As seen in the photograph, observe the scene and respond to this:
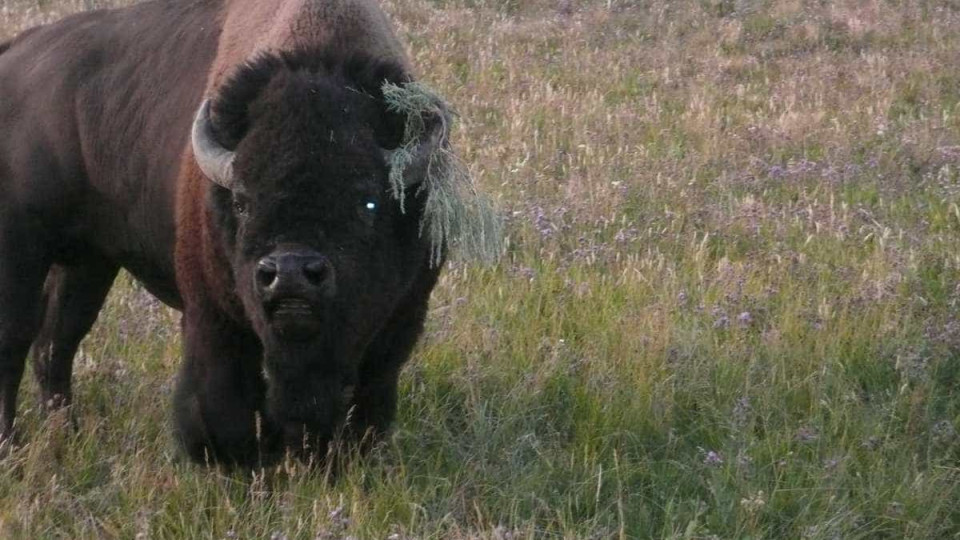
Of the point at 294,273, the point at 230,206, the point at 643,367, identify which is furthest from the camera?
the point at 643,367

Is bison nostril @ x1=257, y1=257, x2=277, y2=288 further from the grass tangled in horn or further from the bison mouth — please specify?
the grass tangled in horn

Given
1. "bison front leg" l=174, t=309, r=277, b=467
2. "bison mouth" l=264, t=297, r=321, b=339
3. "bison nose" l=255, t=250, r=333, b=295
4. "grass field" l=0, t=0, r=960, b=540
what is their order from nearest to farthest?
"bison nose" l=255, t=250, r=333, b=295, "bison mouth" l=264, t=297, r=321, b=339, "grass field" l=0, t=0, r=960, b=540, "bison front leg" l=174, t=309, r=277, b=467

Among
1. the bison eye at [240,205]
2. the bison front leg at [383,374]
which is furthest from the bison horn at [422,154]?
the bison front leg at [383,374]

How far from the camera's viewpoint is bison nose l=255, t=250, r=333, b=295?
3.58 metres

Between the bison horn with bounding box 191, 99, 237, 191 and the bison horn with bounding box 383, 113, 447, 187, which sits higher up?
the bison horn with bounding box 191, 99, 237, 191

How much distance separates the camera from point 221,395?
4.39 meters

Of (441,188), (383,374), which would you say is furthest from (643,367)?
(441,188)

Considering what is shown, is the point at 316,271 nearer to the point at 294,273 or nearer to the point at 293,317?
the point at 294,273

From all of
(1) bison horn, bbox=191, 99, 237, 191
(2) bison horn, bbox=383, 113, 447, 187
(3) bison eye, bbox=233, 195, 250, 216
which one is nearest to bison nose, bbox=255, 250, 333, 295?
(3) bison eye, bbox=233, 195, 250, 216

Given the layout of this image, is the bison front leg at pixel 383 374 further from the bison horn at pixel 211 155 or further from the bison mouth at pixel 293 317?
the bison horn at pixel 211 155

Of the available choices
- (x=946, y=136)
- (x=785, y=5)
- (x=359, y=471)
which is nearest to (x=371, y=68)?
(x=359, y=471)

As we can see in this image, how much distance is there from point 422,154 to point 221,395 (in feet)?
3.64

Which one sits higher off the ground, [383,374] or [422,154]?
[422,154]

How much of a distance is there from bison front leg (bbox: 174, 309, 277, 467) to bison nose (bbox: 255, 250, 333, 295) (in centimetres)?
77
